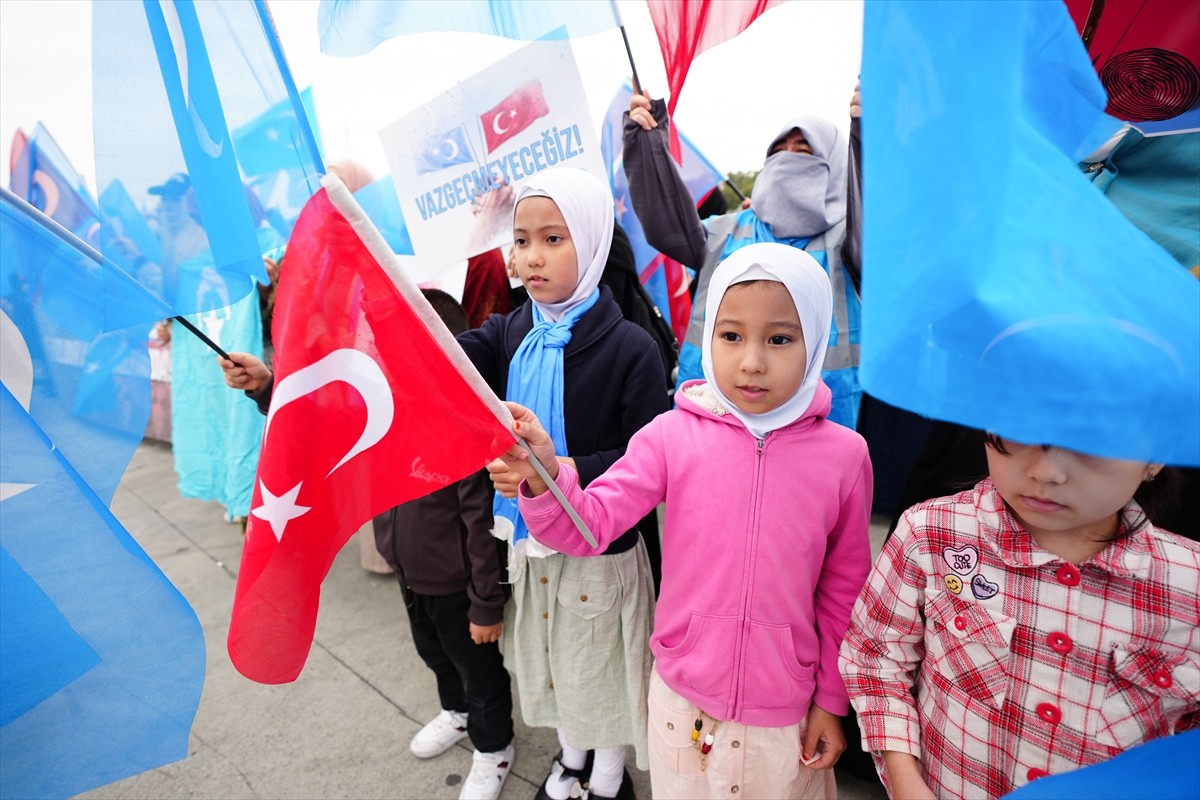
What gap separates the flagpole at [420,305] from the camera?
89 centimetres

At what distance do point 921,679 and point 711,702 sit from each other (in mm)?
390

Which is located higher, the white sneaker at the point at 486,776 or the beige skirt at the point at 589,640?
the beige skirt at the point at 589,640

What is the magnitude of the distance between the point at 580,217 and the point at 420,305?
2.39ft

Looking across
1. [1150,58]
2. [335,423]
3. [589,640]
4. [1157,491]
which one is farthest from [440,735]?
[1150,58]

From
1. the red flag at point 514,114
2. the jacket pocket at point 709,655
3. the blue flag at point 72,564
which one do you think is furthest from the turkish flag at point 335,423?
the red flag at point 514,114

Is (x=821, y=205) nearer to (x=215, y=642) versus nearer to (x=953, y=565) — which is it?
(x=953, y=565)

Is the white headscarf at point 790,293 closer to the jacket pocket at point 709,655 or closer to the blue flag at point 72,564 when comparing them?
the jacket pocket at point 709,655

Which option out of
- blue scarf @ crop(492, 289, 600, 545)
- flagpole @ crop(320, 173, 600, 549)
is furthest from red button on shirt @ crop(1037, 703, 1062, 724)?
blue scarf @ crop(492, 289, 600, 545)

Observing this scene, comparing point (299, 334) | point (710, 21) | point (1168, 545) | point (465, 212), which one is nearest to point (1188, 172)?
point (1168, 545)

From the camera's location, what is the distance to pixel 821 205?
203cm

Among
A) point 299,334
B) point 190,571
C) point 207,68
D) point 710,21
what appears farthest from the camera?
point 190,571

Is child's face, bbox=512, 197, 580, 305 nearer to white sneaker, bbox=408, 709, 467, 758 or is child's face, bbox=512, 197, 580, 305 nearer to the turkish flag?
the turkish flag

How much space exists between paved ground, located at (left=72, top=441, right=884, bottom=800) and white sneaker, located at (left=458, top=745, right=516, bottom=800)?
0.17 feet

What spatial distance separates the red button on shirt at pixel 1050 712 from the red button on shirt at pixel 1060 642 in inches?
3.3
